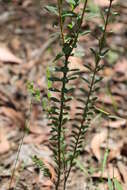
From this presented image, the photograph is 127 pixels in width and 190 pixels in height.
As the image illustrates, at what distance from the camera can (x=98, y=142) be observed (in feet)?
9.20

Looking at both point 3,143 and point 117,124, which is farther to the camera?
point 117,124

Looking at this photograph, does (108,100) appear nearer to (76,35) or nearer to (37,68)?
(37,68)

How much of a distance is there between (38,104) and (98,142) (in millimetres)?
586

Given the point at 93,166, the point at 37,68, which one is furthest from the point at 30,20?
the point at 93,166

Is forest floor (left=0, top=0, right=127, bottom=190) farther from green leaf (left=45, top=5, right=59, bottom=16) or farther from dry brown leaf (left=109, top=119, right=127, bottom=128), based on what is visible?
green leaf (left=45, top=5, right=59, bottom=16)

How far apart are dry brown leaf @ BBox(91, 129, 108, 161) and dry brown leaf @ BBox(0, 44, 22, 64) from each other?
3.42 feet

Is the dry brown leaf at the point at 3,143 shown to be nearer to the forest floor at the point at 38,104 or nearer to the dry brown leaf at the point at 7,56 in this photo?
the forest floor at the point at 38,104

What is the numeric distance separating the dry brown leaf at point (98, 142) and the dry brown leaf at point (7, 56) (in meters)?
1.04

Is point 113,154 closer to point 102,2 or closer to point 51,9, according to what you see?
point 51,9

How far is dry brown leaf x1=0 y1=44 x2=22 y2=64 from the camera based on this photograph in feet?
11.5

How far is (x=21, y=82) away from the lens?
11.0 ft

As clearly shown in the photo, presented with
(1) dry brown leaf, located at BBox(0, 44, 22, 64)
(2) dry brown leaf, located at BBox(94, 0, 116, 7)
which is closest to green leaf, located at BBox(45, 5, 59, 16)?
(1) dry brown leaf, located at BBox(0, 44, 22, 64)

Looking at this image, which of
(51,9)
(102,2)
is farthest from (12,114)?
(102,2)

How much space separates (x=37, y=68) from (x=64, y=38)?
73.1 inches
